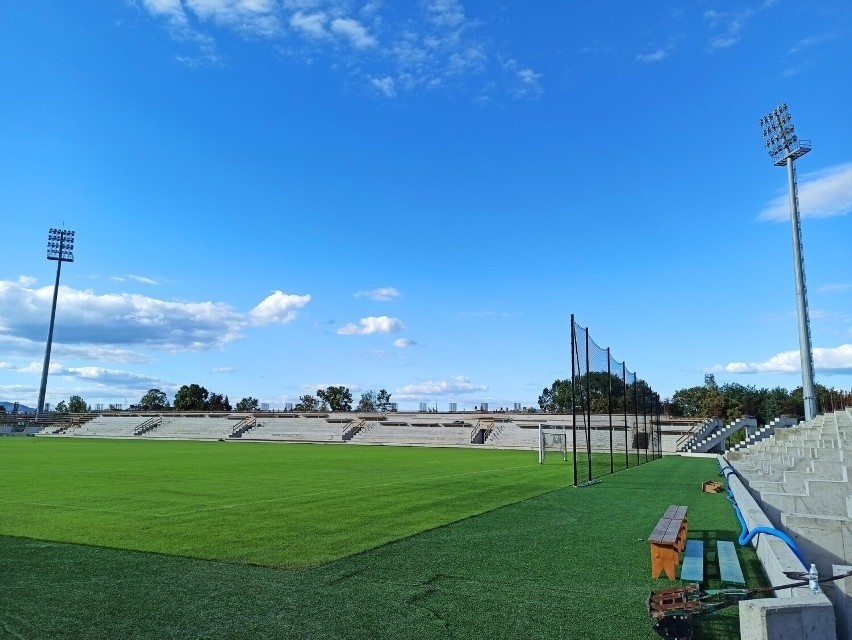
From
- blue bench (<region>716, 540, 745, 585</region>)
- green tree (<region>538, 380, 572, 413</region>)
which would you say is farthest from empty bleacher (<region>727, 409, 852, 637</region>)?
green tree (<region>538, 380, 572, 413</region>)

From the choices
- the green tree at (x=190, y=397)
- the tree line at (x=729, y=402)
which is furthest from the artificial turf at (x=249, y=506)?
the green tree at (x=190, y=397)

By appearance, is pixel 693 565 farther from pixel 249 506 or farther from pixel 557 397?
pixel 557 397

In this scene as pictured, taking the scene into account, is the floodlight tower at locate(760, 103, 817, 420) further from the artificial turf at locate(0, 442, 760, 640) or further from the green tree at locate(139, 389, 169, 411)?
the green tree at locate(139, 389, 169, 411)

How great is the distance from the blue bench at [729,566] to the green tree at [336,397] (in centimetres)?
11484

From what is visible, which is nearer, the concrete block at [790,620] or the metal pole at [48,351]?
the concrete block at [790,620]

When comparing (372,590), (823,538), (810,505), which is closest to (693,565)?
(823,538)

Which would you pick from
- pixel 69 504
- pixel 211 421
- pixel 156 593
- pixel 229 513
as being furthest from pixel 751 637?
pixel 211 421

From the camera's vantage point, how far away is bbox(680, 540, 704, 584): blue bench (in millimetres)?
5918

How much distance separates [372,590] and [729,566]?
3826mm

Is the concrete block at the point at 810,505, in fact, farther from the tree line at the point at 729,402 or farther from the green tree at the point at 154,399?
the green tree at the point at 154,399

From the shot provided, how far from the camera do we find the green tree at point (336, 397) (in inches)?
4722

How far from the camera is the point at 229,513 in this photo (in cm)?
1132

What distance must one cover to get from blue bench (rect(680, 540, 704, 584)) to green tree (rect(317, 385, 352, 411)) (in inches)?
4517

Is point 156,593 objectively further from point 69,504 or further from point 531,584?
point 69,504
